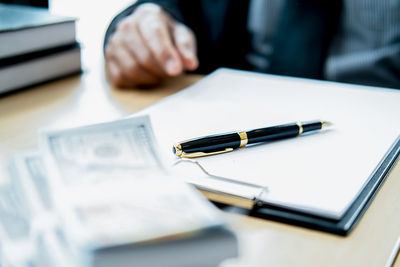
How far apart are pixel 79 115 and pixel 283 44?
1.81 feet

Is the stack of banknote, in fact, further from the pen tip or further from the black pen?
the pen tip

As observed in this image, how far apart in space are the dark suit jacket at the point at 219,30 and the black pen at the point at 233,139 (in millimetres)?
586

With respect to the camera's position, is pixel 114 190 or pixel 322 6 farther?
pixel 322 6

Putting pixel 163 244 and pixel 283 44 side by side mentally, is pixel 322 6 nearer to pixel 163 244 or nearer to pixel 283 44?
pixel 283 44

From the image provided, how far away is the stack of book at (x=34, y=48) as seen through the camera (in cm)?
54

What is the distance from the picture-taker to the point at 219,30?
965 millimetres

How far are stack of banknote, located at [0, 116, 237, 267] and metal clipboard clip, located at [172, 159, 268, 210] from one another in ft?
0.19

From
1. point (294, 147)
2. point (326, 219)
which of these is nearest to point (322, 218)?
point (326, 219)

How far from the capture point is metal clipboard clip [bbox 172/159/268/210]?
0.31 meters

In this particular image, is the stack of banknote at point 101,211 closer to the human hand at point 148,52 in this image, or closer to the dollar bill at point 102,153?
the dollar bill at point 102,153

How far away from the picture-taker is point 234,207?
31 centimetres

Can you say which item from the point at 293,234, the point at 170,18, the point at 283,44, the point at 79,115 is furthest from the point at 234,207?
the point at 283,44

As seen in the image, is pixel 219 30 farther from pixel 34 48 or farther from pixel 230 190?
pixel 230 190

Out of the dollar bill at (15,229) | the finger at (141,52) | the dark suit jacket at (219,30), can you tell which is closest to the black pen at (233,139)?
the dollar bill at (15,229)
